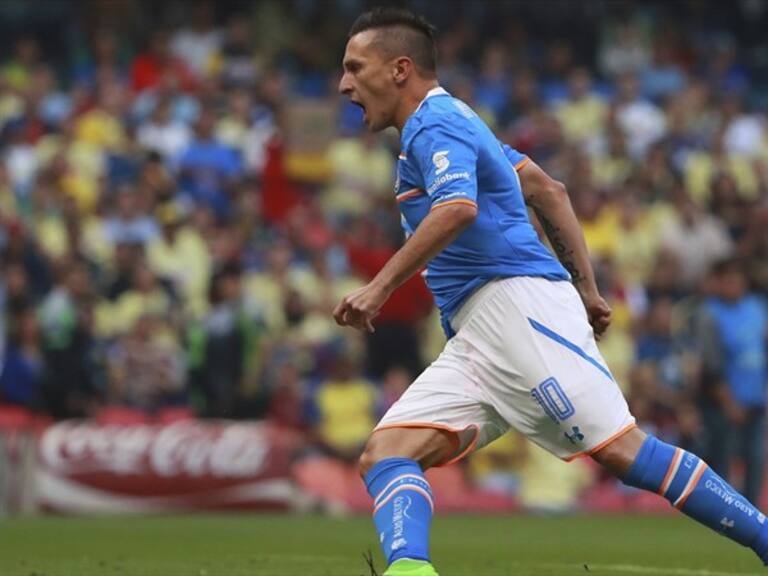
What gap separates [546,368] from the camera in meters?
7.22

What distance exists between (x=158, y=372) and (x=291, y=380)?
4.25 feet

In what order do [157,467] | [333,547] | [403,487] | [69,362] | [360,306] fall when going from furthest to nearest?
1. [69,362]
2. [157,467]
3. [333,547]
4. [403,487]
5. [360,306]

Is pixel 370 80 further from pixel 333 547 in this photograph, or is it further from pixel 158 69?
pixel 158 69

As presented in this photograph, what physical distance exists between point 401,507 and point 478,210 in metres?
1.33

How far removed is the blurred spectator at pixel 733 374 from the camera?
16.3 metres

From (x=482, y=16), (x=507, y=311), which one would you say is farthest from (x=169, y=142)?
(x=507, y=311)

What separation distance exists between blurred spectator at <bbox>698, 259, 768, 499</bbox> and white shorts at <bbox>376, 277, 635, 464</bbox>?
911 centimetres

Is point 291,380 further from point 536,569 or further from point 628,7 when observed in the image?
point 628,7

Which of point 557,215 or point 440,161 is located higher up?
point 440,161

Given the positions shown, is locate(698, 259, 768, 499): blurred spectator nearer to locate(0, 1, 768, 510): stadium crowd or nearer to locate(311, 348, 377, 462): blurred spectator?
locate(0, 1, 768, 510): stadium crowd

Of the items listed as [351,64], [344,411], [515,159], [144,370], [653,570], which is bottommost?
[344,411]

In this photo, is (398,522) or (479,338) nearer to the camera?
(398,522)

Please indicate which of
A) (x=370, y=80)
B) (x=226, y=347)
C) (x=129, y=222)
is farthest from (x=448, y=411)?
(x=129, y=222)

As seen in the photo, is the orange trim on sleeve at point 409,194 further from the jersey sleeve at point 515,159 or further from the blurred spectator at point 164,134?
the blurred spectator at point 164,134
